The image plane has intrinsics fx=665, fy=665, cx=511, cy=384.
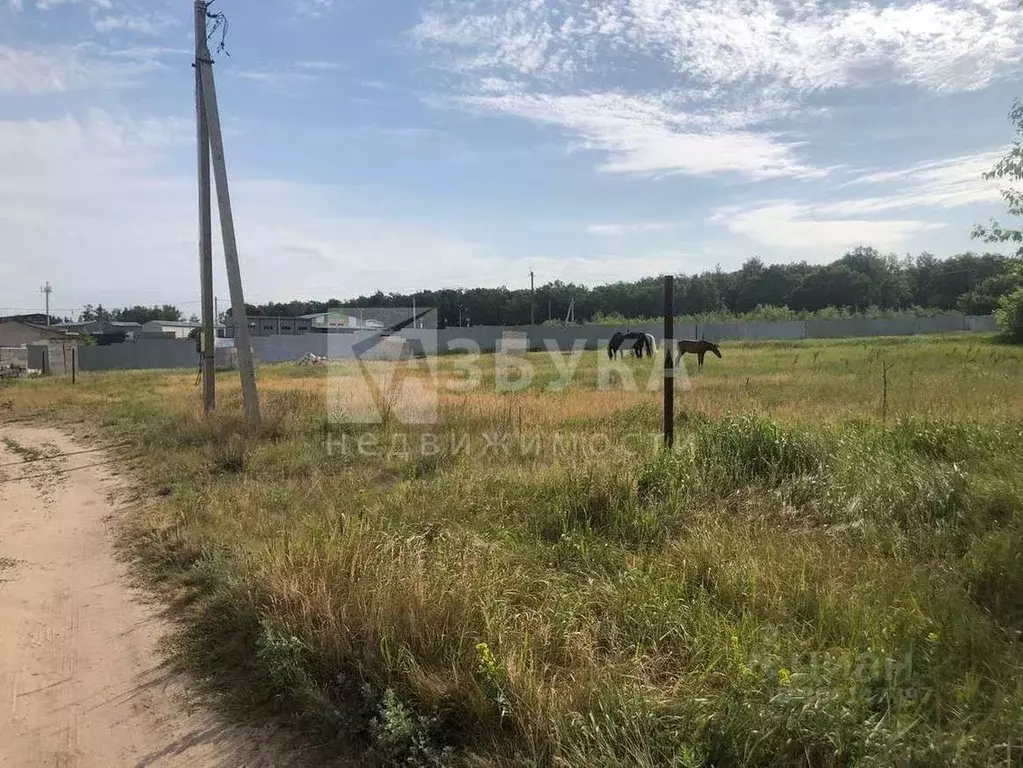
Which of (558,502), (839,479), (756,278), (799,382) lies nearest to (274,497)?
(558,502)

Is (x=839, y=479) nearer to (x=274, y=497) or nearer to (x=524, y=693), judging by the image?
(x=524, y=693)

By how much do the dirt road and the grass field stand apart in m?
0.24

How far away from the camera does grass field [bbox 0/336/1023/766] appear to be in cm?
255

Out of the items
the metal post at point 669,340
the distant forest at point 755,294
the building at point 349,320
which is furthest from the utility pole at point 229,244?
the distant forest at point 755,294

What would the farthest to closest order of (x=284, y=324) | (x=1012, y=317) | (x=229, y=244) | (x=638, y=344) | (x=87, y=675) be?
(x=284, y=324)
(x=1012, y=317)
(x=638, y=344)
(x=229, y=244)
(x=87, y=675)

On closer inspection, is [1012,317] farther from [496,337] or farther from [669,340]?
[669,340]

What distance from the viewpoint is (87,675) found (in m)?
3.52

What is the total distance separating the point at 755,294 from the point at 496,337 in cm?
4446

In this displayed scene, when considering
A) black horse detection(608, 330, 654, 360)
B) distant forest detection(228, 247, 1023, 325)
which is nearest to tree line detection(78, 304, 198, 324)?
distant forest detection(228, 247, 1023, 325)

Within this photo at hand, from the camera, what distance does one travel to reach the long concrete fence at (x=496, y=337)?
4503 centimetres

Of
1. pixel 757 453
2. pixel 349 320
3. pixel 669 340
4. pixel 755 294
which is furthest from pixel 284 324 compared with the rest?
pixel 757 453

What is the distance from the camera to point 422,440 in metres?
9.05

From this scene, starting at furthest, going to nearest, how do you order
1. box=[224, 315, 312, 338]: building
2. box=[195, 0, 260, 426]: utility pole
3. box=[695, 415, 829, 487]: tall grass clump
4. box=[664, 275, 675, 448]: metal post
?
box=[224, 315, 312, 338]: building, box=[195, 0, 260, 426]: utility pole, box=[664, 275, 675, 448]: metal post, box=[695, 415, 829, 487]: tall grass clump

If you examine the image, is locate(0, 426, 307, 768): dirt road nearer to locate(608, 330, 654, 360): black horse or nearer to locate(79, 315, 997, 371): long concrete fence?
locate(608, 330, 654, 360): black horse
